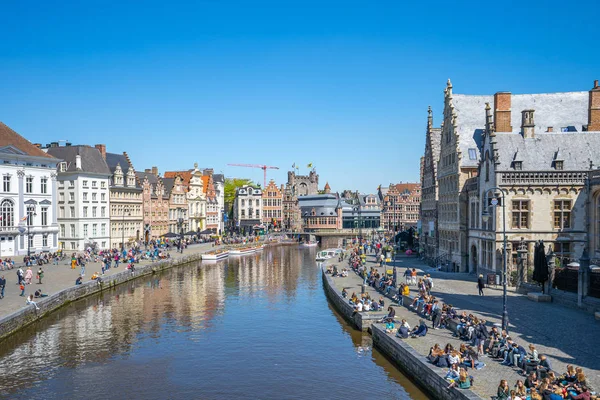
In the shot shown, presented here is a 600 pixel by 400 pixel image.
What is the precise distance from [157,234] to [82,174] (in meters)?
23.0

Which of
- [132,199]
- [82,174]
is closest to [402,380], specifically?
[82,174]

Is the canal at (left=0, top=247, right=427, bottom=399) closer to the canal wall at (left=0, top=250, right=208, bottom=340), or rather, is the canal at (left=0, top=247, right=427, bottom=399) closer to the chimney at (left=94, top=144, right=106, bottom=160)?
the canal wall at (left=0, top=250, right=208, bottom=340)

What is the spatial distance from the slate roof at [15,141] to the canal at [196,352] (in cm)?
2586

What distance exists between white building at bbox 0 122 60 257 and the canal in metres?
20.9

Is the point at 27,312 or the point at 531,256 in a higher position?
the point at 531,256

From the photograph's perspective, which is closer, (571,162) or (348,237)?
(571,162)

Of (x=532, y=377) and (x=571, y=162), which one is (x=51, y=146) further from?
(x=532, y=377)

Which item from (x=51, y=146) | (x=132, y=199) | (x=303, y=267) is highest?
(x=51, y=146)

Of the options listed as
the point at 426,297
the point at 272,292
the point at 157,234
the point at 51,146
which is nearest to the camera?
the point at 426,297

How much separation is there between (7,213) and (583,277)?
57772mm

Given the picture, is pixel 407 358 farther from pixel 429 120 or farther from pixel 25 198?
pixel 25 198

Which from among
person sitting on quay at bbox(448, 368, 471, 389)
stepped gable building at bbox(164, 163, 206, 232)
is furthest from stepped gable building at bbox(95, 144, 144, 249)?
person sitting on quay at bbox(448, 368, 471, 389)

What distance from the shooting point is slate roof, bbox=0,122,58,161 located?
211 ft

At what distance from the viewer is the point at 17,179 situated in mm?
64250
